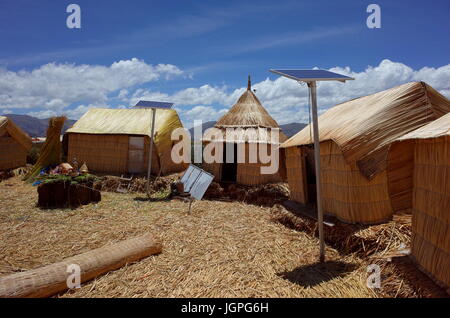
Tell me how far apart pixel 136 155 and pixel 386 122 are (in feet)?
32.4

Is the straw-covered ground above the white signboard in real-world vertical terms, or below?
below

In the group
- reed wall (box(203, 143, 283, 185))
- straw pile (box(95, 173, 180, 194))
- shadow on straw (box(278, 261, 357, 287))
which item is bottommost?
shadow on straw (box(278, 261, 357, 287))

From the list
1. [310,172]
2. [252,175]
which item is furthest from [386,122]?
[252,175]

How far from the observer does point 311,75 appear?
4.63 m

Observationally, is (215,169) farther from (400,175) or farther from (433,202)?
(433,202)

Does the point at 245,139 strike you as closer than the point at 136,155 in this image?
Yes

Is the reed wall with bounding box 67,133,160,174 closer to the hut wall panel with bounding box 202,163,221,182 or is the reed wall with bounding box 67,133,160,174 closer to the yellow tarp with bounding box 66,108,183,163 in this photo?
the yellow tarp with bounding box 66,108,183,163

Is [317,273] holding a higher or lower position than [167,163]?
lower

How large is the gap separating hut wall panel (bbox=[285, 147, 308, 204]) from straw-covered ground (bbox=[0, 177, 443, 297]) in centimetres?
93

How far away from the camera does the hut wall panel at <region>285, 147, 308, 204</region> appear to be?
7711mm

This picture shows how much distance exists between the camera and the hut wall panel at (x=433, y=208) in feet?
10.8
